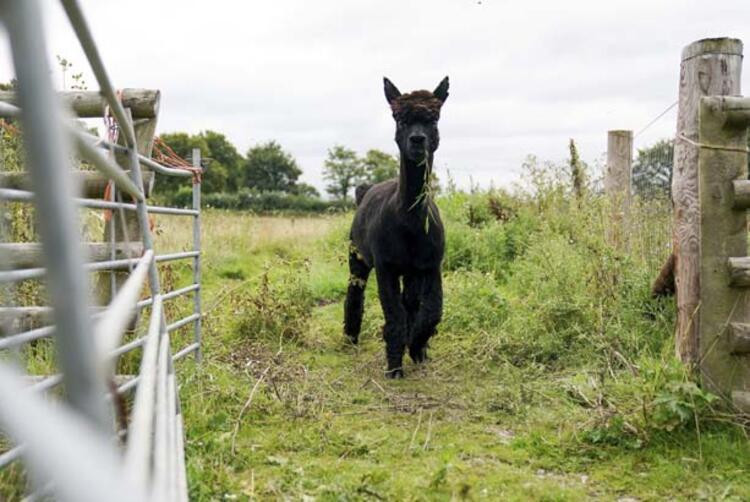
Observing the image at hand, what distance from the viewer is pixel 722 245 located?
12.1ft

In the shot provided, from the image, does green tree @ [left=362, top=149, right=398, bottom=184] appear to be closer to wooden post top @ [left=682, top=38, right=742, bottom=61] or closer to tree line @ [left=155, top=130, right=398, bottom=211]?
tree line @ [left=155, top=130, right=398, bottom=211]

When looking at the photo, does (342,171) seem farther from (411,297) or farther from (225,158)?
(411,297)

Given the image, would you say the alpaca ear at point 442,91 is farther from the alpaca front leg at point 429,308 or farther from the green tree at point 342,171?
the green tree at point 342,171

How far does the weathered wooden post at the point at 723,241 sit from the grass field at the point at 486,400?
0.68 feet

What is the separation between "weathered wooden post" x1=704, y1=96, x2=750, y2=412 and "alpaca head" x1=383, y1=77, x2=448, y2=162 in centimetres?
202

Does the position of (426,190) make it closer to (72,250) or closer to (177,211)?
(177,211)

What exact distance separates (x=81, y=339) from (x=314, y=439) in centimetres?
367

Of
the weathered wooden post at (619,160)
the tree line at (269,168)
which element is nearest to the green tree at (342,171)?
the tree line at (269,168)

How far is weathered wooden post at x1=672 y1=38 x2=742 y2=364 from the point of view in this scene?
12.6 ft

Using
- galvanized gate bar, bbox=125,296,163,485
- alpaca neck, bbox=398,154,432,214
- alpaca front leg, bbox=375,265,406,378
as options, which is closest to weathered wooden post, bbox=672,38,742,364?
alpaca neck, bbox=398,154,432,214

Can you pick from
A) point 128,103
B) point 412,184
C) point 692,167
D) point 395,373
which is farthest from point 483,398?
point 128,103

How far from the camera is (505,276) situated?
9164mm

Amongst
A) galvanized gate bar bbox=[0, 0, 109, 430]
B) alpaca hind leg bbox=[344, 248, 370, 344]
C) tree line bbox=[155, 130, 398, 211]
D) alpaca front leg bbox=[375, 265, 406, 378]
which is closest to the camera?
galvanized gate bar bbox=[0, 0, 109, 430]

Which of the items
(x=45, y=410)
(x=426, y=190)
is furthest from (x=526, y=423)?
(x=45, y=410)
